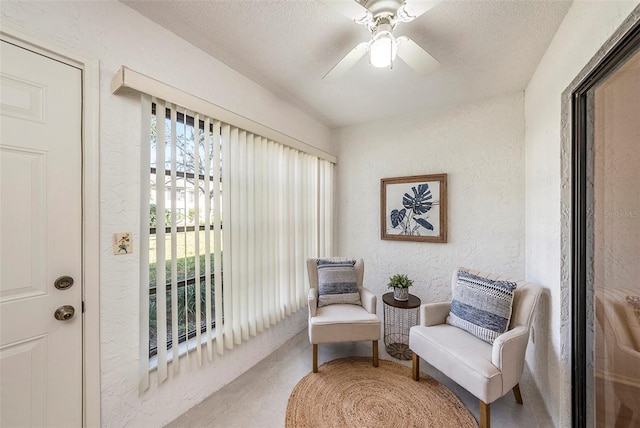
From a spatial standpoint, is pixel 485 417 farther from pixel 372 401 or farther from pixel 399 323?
pixel 399 323

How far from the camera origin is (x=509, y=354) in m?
1.51

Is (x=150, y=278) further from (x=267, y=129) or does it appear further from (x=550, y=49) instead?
(x=550, y=49)

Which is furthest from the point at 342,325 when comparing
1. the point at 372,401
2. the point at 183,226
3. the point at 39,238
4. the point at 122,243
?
the point at 39,238

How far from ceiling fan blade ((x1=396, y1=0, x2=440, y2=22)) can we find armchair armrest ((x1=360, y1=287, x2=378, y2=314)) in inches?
80.1

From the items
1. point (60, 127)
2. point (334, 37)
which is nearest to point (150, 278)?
point (60, 127)

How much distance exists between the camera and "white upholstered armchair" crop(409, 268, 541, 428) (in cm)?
146

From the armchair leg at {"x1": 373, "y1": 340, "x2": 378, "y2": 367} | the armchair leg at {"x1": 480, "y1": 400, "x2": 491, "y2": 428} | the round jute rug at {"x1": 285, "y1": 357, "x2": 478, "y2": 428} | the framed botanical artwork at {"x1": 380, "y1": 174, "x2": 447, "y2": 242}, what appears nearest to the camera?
the armchair leg at {"x1": 480, "y1": 400, "x2": 491, "y2": 428}

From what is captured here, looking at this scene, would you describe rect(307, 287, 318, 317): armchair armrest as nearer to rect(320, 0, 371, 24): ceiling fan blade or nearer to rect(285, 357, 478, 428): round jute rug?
rect(285, 357, 478, 428): round jute rug

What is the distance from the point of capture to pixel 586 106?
4.40 ft

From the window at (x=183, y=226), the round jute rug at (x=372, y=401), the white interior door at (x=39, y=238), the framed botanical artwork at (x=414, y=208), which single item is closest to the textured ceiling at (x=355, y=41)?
the window at (x=183, y=226)

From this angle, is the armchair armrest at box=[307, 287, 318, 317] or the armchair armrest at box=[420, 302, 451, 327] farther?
the armchair armrest at box=[307, 287, 318, 317]

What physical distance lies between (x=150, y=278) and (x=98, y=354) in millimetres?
424

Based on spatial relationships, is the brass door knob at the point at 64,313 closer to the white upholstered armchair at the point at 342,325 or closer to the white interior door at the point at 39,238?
the white interior door at the point at 39,238

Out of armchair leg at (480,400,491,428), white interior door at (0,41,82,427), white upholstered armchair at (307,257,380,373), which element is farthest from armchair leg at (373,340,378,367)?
white interior door at (0,41,82,427)
